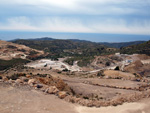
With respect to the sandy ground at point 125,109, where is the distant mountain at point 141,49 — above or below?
above

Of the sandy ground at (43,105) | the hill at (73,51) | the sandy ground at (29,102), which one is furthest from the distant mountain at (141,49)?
the sandy ground at (29,102)

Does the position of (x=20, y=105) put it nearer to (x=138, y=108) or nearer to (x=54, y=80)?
(x=54, y=80)

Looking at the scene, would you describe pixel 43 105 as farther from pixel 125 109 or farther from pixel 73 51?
pixel 73 51

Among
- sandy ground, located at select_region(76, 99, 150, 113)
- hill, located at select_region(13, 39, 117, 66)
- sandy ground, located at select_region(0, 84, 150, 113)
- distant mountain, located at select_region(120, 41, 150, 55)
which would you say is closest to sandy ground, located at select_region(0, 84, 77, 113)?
sandy ground, located at select_region(0, 84, 150, 113)

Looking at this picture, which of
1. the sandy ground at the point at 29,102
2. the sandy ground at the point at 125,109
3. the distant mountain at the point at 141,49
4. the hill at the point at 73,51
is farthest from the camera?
the hill at the point at 73,51

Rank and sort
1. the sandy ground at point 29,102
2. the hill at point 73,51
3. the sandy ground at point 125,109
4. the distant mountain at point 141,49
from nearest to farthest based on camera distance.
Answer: the sandy ground at point 29,102
the sandy ground at point 125,109
the distant mountain at point 141,49
the hill at point 73,51

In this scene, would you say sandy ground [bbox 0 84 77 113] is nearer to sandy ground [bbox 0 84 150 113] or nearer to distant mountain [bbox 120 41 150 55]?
sandy ground [bbox 0 84 150 113]

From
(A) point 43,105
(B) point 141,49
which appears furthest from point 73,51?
(A) point 43,105

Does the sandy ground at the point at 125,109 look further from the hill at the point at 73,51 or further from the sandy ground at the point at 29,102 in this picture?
the hill at the point at 73,51

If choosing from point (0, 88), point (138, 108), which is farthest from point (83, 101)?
point (0, 88)
